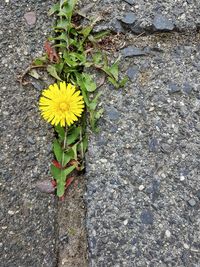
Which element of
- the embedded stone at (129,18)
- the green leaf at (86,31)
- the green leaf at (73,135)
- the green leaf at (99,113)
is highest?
the embedded stone at (129,18)

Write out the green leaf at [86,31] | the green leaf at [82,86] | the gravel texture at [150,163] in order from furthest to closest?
the green leaf at [86,31]
the green leaf at [82,86]
the gravel texture at [150,163]

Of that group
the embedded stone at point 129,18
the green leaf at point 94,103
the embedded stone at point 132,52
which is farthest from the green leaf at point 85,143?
the embedded stone at point 129,18

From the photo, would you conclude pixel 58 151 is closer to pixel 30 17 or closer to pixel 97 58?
pixel 97 58

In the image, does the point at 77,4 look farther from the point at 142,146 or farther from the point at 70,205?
the point at 70,205

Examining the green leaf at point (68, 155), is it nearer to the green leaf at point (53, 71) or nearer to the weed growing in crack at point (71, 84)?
the weed growing in crack at point (71, 84)

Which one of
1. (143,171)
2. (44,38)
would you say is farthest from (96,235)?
(44,38)

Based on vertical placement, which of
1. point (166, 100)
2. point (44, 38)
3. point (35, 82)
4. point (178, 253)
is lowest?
point (178, 253)
